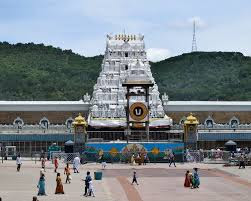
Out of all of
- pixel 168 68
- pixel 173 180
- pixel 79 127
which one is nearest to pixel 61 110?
pixel 79 127

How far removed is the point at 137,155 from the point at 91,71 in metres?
116

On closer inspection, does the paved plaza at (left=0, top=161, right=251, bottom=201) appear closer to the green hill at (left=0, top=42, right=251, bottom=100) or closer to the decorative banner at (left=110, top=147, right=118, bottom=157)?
the decorative banner at (left=110, top=147, right=118, bottom=157)

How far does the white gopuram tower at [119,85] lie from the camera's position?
66812 millimetres

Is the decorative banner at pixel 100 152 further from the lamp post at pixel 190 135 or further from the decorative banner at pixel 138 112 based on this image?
the lamp post at pixel 190 135

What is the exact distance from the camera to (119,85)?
71375 mm

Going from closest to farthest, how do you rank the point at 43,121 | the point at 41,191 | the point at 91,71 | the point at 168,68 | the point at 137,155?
1. the point at 41,191
2. the point at 137,155
3. the point at 43,121
4. the point at 91,71
5. the point at 168,68

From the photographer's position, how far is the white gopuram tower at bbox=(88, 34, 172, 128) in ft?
219

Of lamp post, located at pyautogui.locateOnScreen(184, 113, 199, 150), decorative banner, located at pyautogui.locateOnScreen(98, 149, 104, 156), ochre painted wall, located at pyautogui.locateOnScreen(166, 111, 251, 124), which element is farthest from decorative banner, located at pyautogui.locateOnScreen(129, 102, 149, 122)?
ochre painted wall, located at pyautogui.locateOnScreen(166, 111, 251, 124)

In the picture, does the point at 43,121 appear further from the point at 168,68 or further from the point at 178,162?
the point at 168,68

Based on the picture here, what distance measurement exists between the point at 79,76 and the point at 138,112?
10778 centimetres

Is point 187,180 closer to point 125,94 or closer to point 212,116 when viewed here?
point 125,94

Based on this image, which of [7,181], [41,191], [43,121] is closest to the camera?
[41,191]

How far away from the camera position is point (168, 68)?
635ft

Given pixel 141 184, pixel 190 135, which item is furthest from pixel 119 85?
pixel 141 184
